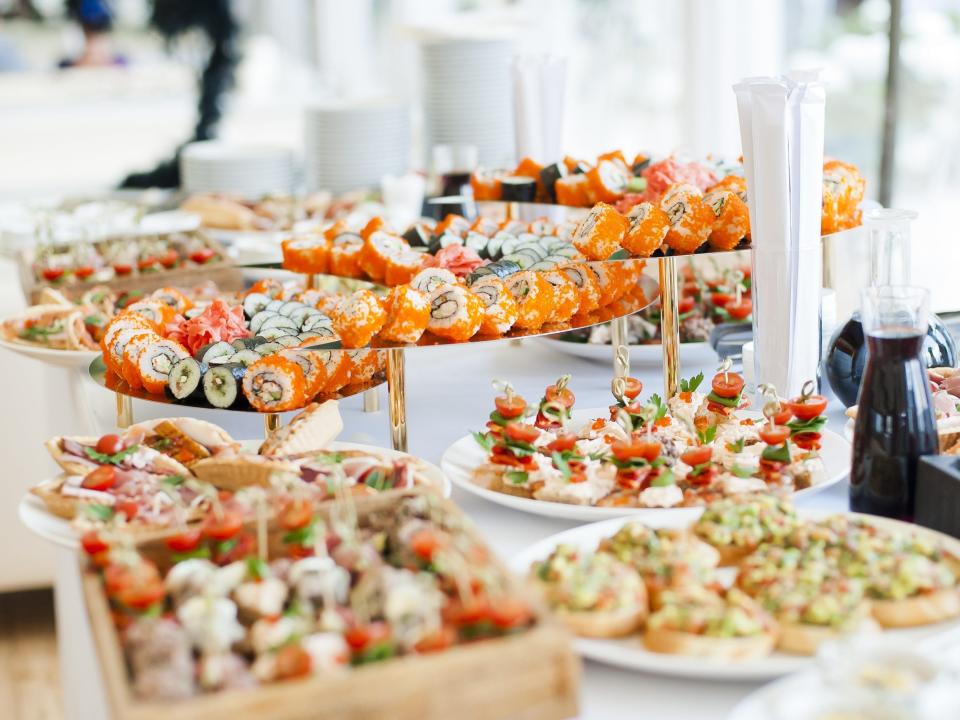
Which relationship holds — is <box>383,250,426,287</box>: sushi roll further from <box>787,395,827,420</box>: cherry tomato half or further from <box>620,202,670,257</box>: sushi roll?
<box>787,395,827,420</box>: cherry tomato half

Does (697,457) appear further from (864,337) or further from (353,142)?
(353,142)

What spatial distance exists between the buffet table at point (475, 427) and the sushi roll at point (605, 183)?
0.26 meters

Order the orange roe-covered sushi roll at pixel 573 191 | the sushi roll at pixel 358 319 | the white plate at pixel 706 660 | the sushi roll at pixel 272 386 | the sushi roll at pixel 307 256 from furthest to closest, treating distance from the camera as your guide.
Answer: the orange roe-covered sushi roll at pixel 573 191
the sushi roll at pixel 307 256
the sushi roll at pixel 272 386
the sushi roll at pixel 358 319
the white plate at pixel 706 660

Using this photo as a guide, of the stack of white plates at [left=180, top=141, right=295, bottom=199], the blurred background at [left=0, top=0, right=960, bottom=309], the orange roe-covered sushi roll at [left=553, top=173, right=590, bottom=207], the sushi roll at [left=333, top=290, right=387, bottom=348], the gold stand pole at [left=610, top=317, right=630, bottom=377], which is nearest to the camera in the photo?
the sushi roll at [left=333, top=290, right=387, bottom=348]

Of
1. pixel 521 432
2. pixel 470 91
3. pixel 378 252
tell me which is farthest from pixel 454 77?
pixel 521 432

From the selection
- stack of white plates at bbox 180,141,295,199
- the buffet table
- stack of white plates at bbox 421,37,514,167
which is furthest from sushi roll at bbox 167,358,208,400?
stack of white plates at bbox 421,37,514,167

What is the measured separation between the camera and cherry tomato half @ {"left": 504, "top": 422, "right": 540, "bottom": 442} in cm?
133

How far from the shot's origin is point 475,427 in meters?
1.66

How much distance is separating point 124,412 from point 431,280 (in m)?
0.52

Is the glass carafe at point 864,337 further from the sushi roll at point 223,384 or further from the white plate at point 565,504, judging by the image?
the sushi roll at point 223,384

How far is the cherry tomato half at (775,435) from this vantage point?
1.29 m

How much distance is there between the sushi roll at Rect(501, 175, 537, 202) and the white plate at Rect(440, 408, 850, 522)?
0.73 m

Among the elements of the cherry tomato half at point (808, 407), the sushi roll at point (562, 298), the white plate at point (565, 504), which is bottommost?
the white plate at point (565, 504)

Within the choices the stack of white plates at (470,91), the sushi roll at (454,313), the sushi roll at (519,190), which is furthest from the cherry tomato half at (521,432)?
the stack of white plates at (470,91)
